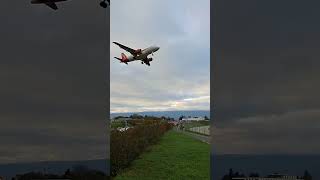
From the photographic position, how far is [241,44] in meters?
18.9

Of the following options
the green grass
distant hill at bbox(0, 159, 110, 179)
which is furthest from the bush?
distant hill at bbox(0, 159, 110, 179)

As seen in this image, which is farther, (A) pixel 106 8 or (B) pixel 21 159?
(A) pixel 106 8

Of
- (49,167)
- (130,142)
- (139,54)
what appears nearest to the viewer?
(49,167)

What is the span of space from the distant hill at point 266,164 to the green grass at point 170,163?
5.18 meters

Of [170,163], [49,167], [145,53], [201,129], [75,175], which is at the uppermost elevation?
[145,53]

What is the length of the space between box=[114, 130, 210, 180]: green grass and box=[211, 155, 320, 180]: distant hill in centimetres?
518

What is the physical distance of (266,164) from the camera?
18.8m

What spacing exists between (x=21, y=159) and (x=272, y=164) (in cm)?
944

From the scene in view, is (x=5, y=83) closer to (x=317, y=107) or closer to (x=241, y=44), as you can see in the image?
(x=241, y=44)

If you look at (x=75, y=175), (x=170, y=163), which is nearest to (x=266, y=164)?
(x=75, y=175)

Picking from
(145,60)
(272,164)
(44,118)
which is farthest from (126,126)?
(272,164)

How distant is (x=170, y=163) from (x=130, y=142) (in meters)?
3.17

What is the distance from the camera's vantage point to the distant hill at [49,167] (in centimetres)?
1722

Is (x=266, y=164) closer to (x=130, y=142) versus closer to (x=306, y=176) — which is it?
(x=306, y=176)
